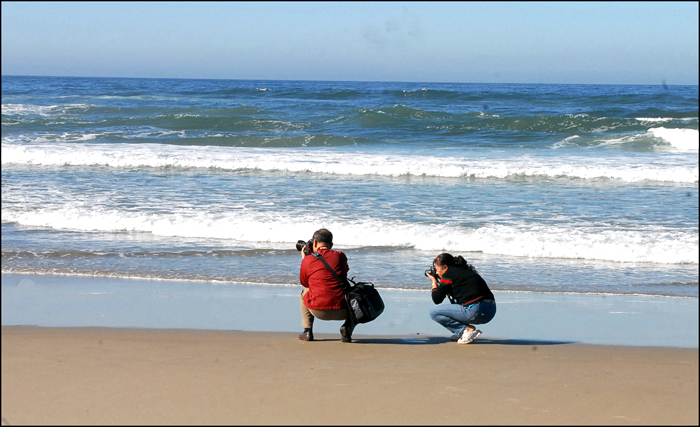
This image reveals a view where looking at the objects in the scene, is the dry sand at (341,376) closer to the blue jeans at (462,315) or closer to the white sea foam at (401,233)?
the blue jeans at (462,315)

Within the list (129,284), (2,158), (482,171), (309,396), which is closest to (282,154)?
(482,171)

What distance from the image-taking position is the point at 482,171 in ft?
48.0

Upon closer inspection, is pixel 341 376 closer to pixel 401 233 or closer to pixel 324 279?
pixel 324 279

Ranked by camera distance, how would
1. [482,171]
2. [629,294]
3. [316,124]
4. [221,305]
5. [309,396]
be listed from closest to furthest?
[309,396], [221,305], [629,294], [482,171], [316,124]

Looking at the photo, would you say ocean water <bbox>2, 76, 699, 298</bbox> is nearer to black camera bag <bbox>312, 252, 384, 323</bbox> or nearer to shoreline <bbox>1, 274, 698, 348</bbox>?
shoreline <bbox>1, 274, 698, 348</bbox>

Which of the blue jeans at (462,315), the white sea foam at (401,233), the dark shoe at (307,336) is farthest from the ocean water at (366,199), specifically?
the dark shoe at (307,336)

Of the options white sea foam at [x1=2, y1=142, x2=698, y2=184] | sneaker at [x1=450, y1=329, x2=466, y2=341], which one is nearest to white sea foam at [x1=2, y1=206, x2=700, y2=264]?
sneaker at [x1=450, y1=329, x2=466, y2=341]

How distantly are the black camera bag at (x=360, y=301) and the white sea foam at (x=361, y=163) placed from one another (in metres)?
9.49

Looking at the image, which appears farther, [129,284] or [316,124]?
[316,124]

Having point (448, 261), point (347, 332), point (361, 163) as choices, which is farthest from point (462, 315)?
point (361, 163)

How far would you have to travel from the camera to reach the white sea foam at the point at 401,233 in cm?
838

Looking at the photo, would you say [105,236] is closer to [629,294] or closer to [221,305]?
[221,305]

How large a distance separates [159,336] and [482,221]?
222 inches

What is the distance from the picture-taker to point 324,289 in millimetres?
5324
